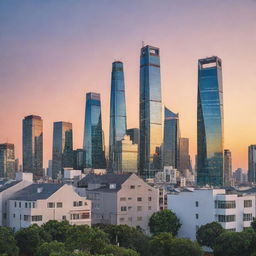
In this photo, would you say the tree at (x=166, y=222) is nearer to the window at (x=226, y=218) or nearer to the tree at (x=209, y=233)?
the tree at (x=209, y=233)

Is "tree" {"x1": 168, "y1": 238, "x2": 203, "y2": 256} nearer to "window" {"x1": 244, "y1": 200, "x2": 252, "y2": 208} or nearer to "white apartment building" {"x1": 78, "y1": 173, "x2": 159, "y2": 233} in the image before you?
"window" {"x1": 244, "y1": 200, "x2": 252, "y2": 208}

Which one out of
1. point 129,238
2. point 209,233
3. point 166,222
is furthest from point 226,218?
point 129,238

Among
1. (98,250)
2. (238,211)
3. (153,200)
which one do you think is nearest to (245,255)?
(238,211)

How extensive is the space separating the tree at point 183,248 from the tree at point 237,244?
576cm

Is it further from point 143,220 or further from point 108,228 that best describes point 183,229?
point 108,228

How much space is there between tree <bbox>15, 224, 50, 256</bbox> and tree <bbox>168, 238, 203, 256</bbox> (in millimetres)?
13833

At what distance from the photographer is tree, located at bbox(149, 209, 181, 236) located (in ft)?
234

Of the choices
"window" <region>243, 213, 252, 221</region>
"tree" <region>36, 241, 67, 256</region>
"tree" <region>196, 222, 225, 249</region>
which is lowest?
"tree" <region>196, 222, 225, 249</region>

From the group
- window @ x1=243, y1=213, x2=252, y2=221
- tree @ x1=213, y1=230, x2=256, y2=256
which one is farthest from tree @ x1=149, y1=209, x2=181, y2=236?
tree @ x1=213, y1=230, x2=256, y2=256

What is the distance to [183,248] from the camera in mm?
50719

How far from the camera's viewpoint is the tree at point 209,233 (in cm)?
6353

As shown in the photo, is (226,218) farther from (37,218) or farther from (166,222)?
(37,218)

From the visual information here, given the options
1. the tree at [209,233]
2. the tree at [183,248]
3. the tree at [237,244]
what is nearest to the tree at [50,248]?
the tree at [183,248]

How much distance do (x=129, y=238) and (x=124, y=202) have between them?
2054cm
